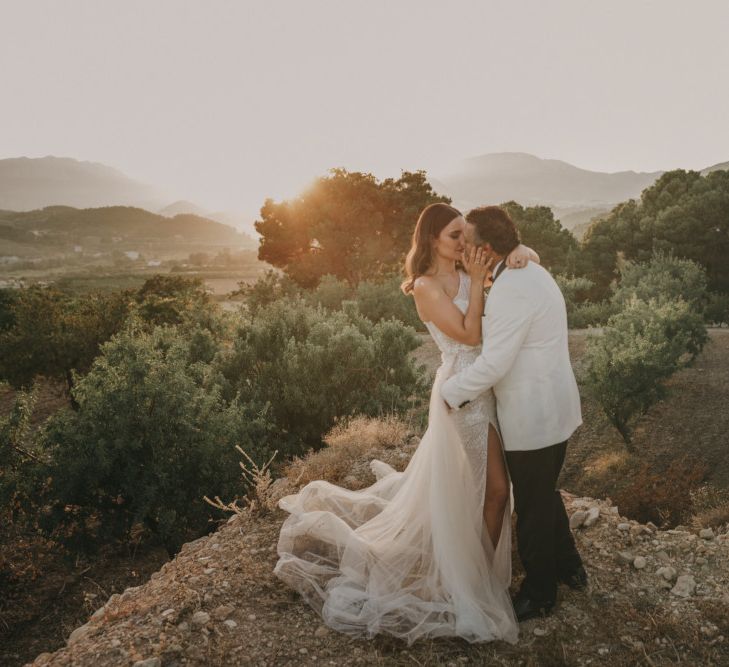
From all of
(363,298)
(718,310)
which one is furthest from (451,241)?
(718,310)

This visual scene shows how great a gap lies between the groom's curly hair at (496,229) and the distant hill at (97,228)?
14226 centimetres

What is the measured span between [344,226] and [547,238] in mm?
14204

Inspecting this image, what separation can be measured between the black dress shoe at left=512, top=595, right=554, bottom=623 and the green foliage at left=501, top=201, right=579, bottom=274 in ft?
107

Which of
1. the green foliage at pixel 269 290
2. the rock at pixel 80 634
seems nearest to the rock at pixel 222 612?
the rock at pixel 80 634

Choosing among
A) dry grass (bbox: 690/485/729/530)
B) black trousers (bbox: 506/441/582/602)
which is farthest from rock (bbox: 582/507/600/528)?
A: dry grass (bbox: 690/485/729/530)

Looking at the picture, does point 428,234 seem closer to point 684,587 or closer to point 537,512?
point 537,512

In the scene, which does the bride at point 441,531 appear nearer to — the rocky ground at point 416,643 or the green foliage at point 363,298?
the rocky ground at point 416,643

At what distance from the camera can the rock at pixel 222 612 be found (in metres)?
3.58

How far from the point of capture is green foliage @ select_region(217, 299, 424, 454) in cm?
1018

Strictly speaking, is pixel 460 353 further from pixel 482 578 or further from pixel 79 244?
pixel 79 244

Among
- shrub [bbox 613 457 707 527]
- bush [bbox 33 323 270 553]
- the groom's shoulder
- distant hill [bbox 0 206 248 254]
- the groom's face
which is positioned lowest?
shrub [bbox 613 457 707 527]

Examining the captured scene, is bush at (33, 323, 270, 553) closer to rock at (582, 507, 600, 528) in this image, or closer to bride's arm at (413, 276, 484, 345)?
rock at (582, 507, 600, 528)

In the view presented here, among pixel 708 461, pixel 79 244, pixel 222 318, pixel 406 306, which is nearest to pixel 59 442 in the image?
pixel 222 318

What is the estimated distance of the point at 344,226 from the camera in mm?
31828
